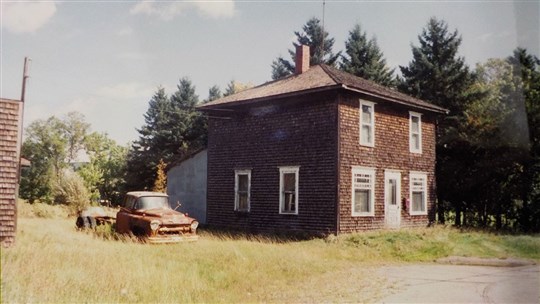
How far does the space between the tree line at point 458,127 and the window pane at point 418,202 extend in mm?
5322

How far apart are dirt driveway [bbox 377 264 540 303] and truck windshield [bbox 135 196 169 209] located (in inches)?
317

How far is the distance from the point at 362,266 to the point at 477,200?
62.7ft

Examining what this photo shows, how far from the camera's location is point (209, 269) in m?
11.2

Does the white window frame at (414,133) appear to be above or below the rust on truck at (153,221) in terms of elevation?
above

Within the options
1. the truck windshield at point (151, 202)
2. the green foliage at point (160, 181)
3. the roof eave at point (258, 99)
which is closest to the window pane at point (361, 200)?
the roof eave at point (258, 99)

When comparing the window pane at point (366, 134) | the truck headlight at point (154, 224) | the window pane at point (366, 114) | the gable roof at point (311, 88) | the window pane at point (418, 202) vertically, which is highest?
the gable roof at point (311, 88)

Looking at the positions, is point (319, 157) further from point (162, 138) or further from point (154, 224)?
point (162, 138)

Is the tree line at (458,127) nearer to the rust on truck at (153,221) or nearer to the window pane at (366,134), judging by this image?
the window pane at (366,134)

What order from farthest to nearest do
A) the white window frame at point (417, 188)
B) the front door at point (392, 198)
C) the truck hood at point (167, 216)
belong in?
the white window frame at point (417, 188), the front door at point (392, 198), the truck hood at point (167, 216)

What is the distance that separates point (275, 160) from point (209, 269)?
10.2 m

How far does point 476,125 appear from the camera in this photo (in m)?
27.3

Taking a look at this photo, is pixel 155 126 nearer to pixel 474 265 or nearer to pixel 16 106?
pixel 16 106

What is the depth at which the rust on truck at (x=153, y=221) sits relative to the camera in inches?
588

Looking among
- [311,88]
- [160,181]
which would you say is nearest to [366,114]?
[311,88]
